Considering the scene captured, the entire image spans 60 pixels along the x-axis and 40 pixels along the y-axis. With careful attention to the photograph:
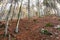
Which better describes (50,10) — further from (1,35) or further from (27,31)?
(1,35)

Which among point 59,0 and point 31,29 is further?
point 59,0

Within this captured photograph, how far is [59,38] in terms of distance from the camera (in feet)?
43.8

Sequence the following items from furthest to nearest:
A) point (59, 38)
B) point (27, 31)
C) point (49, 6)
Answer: point (49, 6), point (27, 31), point (59, 38)

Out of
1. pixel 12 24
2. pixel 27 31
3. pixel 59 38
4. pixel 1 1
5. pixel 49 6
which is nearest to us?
pixel 59 38

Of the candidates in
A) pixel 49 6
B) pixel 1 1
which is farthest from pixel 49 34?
pixel 1 1

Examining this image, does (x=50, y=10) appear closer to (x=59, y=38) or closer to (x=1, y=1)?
(x=1, y=1)

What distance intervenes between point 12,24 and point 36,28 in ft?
7.51

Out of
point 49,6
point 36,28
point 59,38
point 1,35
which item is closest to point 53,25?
point 36,28

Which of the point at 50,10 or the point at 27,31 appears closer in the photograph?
the point at 27,31

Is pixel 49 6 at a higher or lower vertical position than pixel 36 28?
A: higher

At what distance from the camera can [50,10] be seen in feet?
78.5

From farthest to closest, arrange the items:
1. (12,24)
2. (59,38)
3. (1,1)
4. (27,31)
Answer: (1,1), (12,24), (27,31), (59,38)

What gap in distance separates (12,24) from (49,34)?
148 inches

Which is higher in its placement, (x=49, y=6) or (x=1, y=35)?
(x=49, y=6)
